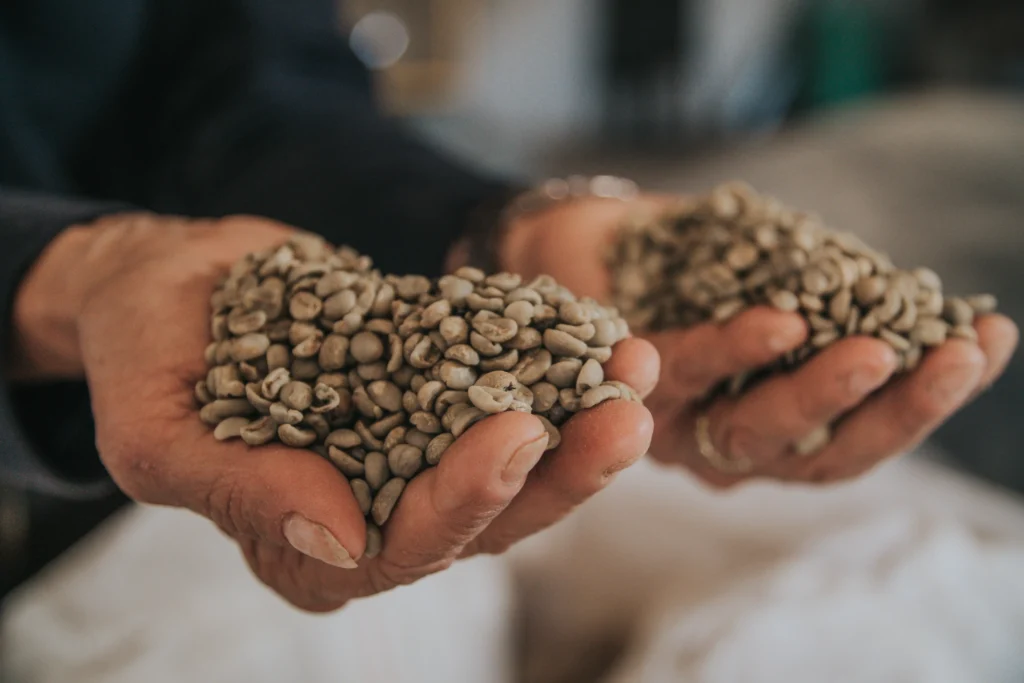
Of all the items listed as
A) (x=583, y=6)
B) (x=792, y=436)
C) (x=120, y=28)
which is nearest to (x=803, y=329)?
(x=792, y=436)

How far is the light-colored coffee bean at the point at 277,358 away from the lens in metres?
0.56

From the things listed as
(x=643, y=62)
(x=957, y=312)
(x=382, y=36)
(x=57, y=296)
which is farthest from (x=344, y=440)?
(x=643, y=62)

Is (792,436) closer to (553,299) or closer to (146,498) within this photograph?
(553,299)

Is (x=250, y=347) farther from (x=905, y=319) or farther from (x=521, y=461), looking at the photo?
(x=905, y=319)

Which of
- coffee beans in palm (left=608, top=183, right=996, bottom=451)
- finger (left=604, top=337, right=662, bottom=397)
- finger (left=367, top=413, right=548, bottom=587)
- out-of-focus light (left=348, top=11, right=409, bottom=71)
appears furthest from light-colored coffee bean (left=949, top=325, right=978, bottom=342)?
out-of-focus light (left=348, top=11, right=409, bottom=71)

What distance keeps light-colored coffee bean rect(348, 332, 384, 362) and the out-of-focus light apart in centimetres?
340

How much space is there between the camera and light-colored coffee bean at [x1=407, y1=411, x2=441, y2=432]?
1.64ft

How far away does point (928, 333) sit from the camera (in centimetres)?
66

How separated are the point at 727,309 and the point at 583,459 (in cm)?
29

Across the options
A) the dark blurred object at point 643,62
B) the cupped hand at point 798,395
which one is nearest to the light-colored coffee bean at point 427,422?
the cupped hand at point 798,395

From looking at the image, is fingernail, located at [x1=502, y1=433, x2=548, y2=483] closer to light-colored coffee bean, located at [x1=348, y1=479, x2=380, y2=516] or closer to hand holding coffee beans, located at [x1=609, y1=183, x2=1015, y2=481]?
light-colored coffee bean, located at [x1=348, y1=479, x2=380, y2=516]

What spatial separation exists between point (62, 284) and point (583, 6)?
4.42 metres

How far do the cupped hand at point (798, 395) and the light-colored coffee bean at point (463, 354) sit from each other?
20 centimetres

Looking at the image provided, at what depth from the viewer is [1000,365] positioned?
701mm
